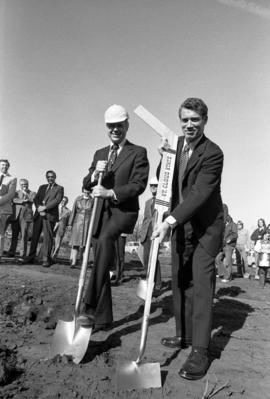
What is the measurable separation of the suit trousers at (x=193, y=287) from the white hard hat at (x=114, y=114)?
4.05ft

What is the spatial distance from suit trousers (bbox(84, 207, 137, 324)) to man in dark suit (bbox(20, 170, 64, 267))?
16.7 ft

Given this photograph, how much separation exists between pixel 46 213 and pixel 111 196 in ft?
17.3

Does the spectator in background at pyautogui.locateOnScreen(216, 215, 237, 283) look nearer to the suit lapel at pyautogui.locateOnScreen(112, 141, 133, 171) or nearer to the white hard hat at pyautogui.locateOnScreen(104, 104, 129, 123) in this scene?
the suit lapel at pyautogui.locateOnScreen(112, 141, 133, 171)

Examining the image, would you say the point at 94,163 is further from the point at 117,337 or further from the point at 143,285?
the point at 117,337

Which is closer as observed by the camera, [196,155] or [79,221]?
[196,155]

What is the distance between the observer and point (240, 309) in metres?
5.66

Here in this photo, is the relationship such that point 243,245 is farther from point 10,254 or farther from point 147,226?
point 10,254

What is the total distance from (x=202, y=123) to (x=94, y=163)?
142cm

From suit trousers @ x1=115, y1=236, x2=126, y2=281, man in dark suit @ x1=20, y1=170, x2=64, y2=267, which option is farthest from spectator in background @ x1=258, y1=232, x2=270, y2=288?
man in dark suit @ x1=20, y1=170, x2=64, y2=267

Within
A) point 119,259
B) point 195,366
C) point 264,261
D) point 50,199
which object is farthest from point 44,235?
point 195,366

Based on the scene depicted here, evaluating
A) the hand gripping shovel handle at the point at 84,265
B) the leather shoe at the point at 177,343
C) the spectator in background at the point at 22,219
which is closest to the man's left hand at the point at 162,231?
the hand gripping shovel handle at the point at 84,265

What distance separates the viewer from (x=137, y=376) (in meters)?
2.65

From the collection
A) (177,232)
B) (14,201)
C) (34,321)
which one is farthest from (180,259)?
(14,201)

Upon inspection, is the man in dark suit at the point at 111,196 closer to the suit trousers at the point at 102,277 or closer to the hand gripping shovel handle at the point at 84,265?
the suit trousers at the point at 102,277
